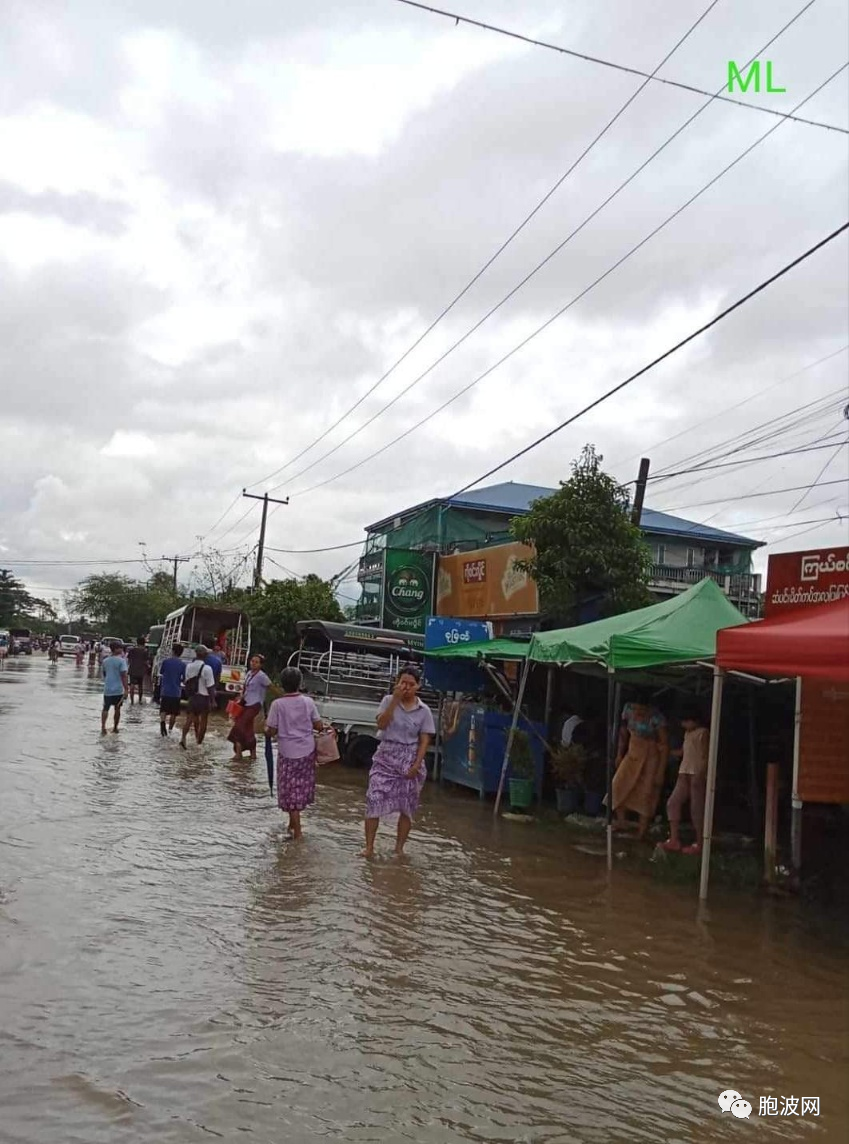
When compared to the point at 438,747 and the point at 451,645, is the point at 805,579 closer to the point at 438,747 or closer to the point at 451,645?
the point at 451,645

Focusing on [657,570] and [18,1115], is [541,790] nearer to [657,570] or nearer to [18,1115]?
[18,1115]

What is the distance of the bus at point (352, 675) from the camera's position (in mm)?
17094

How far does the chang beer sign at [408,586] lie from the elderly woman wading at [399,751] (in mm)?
18659

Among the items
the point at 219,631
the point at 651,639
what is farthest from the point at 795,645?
the point at 219,631

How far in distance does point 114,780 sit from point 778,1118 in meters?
10.0

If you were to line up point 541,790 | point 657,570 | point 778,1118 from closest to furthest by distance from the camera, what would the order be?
point 778,1118, point 541,790, point 657,570

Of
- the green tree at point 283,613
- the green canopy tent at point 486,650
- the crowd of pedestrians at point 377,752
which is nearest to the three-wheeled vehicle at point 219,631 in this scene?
the green tree at point 283,613

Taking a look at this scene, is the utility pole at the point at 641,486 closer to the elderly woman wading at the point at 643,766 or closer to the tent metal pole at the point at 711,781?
the elderly woman wading at the point at 643,766

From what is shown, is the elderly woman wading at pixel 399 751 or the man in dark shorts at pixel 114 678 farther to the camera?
the man in dark shorts at pixel 114 678

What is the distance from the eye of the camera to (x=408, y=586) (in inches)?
1106

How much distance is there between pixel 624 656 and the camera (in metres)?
9.66

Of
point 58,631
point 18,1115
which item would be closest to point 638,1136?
point 18,1115

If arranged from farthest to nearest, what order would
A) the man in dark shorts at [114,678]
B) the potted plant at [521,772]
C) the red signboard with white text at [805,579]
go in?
the man in dark shorts at [114,678]
the potted plant at [521,772]
the red signboard with white text at [805,579]

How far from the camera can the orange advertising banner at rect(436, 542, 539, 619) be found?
76.6 ft
